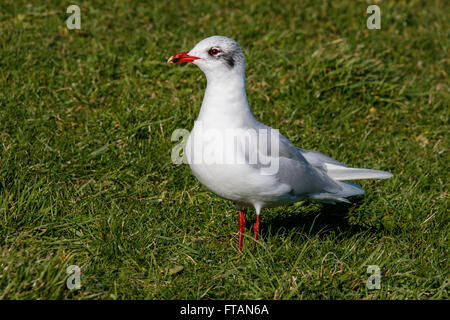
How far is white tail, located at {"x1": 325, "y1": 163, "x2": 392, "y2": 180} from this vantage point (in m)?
4.34

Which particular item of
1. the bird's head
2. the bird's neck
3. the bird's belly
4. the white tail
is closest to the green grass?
the bird's belly

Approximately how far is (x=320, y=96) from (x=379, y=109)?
793 mm

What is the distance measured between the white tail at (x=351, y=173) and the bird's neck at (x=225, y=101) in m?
1.15

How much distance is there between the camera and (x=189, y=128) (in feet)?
18.2

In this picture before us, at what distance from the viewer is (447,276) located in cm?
381

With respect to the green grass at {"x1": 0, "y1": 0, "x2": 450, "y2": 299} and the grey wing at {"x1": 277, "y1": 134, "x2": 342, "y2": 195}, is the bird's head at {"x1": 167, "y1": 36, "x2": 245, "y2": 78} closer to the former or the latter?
the grey wing at {"x1": 277, "y1": 134, "x2": 342, "y2": 195}

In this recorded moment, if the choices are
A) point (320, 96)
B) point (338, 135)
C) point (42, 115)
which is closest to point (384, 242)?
point (338, 135)

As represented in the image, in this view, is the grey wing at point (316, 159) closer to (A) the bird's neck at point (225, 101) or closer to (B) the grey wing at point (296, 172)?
(B) the grey wing at point (296, 172)

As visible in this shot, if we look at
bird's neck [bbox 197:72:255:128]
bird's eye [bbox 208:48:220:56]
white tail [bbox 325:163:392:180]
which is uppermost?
bird's eye [bbox 208:48:220:56]

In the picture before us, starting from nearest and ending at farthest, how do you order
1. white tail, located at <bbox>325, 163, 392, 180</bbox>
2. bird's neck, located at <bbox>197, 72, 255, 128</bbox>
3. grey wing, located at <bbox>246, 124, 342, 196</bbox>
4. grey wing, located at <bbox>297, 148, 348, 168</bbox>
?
1. bird's neck, located at <bbox>197, 72, 255, 128</bbox>
2. grey wing, located at <bbox>246, 124, 342, 196</bbox>
3. white tail, located at <bbox>325, 163, 392, 180</bbox>
4. grey wing, located at <bbox>297, 148, 348, 168</bbox>

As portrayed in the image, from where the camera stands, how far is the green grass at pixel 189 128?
142 inches

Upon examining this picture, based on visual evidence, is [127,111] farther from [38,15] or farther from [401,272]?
[401,272]

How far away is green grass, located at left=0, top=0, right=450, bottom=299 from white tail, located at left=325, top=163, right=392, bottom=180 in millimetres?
501

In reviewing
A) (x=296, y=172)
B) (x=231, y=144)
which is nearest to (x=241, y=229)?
(x=296, y=172)
